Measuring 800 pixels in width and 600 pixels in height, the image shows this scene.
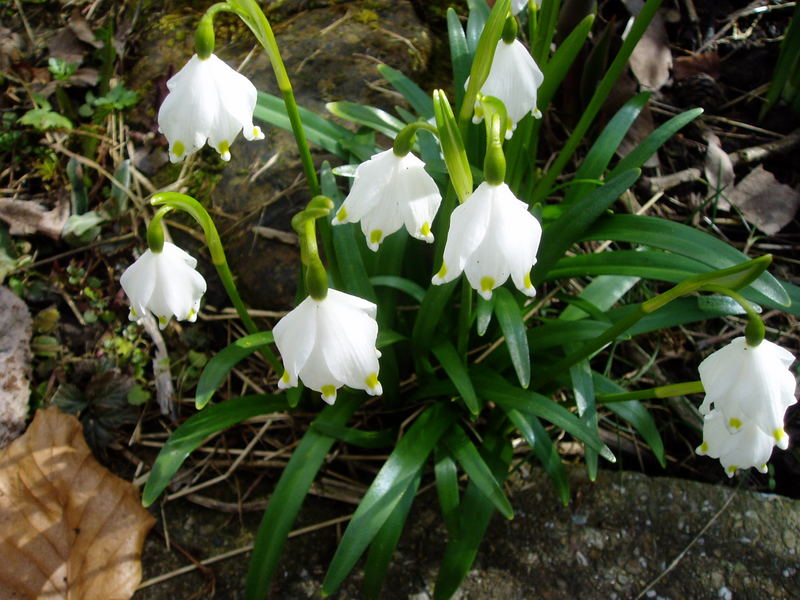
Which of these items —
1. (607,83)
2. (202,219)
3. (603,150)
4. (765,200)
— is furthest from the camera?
(765,200)

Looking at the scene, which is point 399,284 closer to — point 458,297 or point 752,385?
point 458,297

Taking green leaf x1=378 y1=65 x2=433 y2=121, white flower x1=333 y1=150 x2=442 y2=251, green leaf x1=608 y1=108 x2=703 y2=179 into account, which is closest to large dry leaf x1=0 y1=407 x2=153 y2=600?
white flower x1=333 y1=150 x2=442 y2=251

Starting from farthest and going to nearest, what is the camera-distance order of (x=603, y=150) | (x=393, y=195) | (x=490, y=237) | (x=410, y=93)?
(x=410, y=93) → (x=603, y=150) → (x=393, y=195) → (x=490, y=237)

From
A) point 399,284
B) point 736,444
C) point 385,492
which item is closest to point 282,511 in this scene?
point 385,492

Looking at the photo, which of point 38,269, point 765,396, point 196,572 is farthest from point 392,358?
point 38,269

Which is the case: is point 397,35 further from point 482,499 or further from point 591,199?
point 482,499

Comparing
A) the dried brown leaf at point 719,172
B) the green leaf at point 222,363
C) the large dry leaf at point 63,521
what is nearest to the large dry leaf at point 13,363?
the large dry leaf at point 63,521

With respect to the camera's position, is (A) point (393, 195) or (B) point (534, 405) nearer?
(A) point (393, 195)
